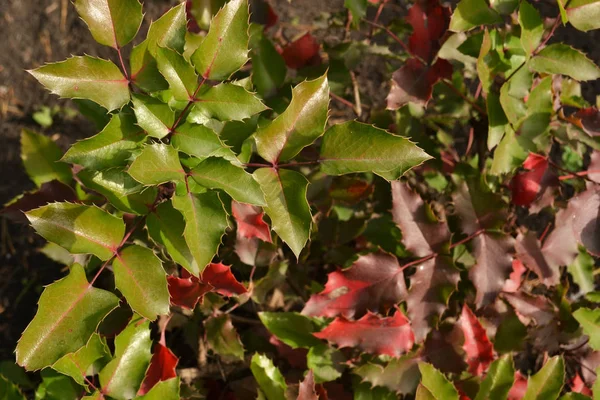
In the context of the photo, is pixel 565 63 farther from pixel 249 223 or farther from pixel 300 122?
pixel 249 223

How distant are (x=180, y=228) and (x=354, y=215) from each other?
76 cm

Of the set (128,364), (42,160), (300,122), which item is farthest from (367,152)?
(42,160)

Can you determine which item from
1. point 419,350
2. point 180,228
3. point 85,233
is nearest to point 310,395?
point 419,350

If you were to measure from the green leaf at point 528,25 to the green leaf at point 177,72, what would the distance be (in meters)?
0.71

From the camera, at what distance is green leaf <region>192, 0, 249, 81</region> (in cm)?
93

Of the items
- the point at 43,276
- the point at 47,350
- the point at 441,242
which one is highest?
the point at 47,350

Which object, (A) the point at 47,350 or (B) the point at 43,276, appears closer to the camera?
(A) the point at 47,350

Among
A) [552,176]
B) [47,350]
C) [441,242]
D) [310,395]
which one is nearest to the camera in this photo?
[47,350]

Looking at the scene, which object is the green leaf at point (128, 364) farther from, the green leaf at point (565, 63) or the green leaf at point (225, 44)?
the green leaf at point (565, 63)

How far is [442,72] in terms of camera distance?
50.9 inches

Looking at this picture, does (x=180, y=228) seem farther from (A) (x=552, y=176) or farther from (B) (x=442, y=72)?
(A) (x=552, y=176)

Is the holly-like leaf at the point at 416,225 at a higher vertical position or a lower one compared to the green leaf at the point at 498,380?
higher

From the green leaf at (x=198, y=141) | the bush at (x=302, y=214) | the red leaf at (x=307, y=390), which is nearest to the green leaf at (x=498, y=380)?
the bush at (x=302, y=214)

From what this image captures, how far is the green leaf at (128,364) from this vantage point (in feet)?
3.73
